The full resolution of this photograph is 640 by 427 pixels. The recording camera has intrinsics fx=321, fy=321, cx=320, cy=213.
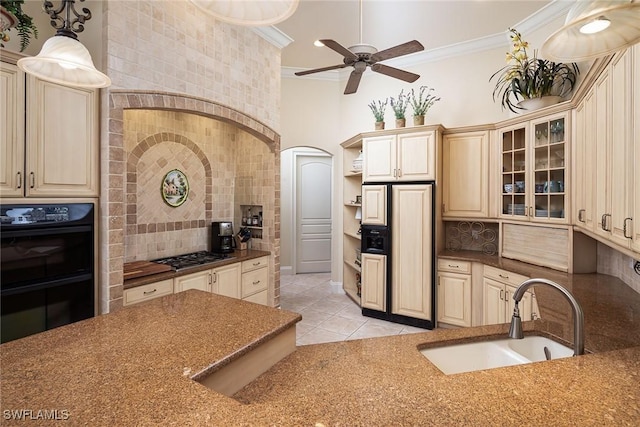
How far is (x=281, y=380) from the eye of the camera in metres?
1.17

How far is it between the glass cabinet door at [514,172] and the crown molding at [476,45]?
1.15 metres

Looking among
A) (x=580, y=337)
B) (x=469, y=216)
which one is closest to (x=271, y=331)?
(x=580, y=337)

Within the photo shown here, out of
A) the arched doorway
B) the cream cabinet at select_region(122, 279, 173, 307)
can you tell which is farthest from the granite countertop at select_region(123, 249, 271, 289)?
the arched doorway

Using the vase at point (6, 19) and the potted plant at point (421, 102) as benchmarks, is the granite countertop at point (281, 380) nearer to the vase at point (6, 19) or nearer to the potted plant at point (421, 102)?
the vase at point (6, 19)

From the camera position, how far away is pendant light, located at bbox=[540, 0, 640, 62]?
0.86 meters

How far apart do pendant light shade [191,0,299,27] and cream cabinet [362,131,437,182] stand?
9.39 feet

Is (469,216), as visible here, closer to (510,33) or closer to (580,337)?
(510,33)

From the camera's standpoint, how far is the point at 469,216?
375 centimetres

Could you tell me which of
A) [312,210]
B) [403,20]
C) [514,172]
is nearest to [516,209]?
[514,172]

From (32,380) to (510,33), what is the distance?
4729 mm

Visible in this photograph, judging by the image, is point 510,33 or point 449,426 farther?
point 510,33

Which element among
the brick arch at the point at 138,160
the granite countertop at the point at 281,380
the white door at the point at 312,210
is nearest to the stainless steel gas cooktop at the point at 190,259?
the brick arch at the point at 138,160

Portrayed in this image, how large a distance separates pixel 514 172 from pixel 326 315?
2.80m

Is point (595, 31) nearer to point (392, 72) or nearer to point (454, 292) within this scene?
point (392, 72)
